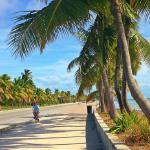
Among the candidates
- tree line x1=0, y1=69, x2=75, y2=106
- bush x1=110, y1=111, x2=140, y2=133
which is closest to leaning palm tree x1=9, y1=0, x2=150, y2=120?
bush x1=110, y1=111, x2=140, y2=133

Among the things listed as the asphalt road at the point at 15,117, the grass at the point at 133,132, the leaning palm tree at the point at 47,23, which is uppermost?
the leaning palm tree at the point at 47,23

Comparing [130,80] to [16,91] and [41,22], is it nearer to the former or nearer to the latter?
[41,22]

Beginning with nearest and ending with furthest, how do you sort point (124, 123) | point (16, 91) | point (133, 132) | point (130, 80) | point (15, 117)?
point (130, 80)
point (133, 132)
point (124, 123)
point (15, 117)
point (16, 91)

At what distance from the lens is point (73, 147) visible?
16.8m

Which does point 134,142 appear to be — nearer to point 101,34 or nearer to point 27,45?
point 27,45

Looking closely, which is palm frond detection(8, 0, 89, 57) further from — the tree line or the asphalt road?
the tree line

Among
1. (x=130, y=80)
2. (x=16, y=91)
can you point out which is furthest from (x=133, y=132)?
(x=16, y=91)

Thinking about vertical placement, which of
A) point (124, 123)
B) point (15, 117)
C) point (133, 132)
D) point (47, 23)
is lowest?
point (133, 132)

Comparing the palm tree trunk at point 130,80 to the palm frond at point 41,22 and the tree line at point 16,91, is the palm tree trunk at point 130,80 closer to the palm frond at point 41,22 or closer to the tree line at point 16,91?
the palm frond at point 41,22

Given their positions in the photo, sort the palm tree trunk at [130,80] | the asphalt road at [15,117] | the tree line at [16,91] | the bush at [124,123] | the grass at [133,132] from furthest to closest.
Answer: the tree line at [16,91], the asphalt road at [15,117], the bush at [124,123], the grass at [133,132], the palm tree trunk at [130,80]

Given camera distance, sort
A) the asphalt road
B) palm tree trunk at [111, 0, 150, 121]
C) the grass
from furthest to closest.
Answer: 1. the asphalt road
2. the grass
3. palm tree trunk at [111, 0, 150, 121]

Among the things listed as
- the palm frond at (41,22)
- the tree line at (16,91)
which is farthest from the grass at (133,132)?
the tree line at (16,91)

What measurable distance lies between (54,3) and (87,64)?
13.2 meters

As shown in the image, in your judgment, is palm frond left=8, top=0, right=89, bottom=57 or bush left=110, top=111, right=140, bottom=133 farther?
bush left=110, top=111, right=140, bottom=133
